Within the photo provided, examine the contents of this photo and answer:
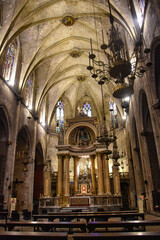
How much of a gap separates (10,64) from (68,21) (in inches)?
264

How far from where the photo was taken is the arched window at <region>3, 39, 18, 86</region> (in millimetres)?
16292

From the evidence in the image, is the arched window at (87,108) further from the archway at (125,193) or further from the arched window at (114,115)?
the archway at (125,193)

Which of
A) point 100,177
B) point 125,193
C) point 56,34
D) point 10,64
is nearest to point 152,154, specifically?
point 100,177

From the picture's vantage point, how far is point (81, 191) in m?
20.6

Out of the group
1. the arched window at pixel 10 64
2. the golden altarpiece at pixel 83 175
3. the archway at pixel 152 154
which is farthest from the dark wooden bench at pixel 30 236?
the arched window at pixel 10 64

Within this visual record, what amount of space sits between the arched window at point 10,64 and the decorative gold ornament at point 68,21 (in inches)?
195

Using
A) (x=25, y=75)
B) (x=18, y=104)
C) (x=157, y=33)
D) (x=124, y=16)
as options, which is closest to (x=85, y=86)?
(x=25, y=75)

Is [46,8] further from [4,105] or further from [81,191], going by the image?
[81,191]

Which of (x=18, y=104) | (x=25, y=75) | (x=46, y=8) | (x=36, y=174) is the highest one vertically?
(x=46, y=8)

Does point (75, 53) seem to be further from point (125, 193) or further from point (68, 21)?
Result: point (125, 193)

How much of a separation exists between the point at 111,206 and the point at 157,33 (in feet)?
46.0

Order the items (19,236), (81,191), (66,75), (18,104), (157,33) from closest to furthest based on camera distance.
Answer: (19,236)
(157,33)
(18,104)
(81,191)
(66,75)

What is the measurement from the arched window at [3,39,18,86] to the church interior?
0.09 meters

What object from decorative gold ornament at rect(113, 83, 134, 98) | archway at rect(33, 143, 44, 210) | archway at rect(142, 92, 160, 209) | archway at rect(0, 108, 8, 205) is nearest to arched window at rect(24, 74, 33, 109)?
archway at rect(0, 108, 8, 205)
